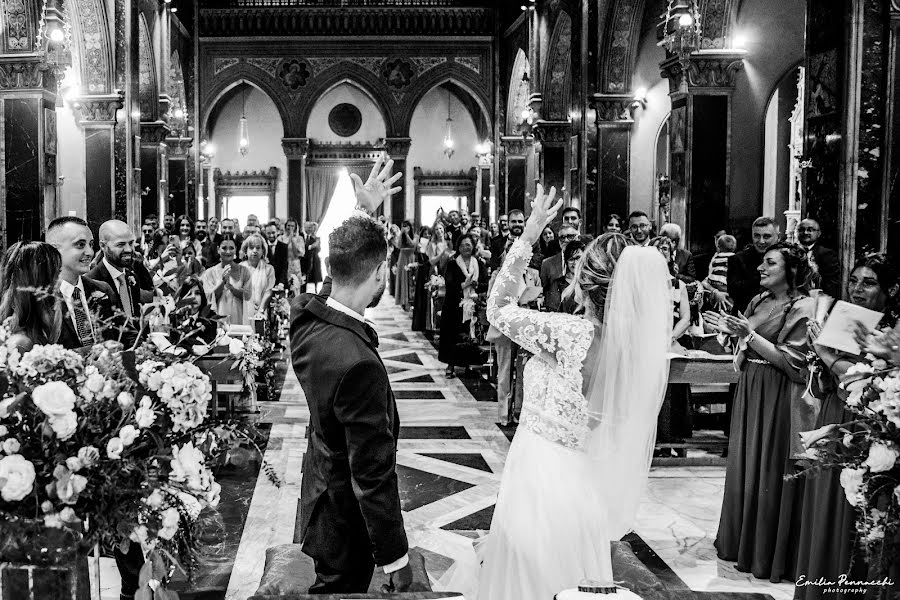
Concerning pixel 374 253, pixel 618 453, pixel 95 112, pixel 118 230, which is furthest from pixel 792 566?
pixel 95 112

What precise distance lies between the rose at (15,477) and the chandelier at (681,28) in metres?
8.62

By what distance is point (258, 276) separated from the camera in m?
9.56

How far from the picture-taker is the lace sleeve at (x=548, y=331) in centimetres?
312

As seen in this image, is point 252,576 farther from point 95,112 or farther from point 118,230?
point 95,112

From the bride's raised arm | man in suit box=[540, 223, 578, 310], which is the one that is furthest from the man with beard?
man in suit box=[540, 223, 578, 310]

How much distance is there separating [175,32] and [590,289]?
785 inches

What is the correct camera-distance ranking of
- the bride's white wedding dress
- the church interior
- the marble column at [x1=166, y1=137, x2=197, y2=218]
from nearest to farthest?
the bride's white wedding dress, the church interior, the marble column at [x1=166, y1=137, x2=197, y2=218]

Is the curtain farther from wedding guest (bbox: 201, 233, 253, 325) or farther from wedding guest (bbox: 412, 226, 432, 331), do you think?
wedding guest (bbox: 201, 233, 253, 325)

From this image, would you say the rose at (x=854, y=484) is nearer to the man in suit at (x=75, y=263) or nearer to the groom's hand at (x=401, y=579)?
the groom's hand at (x=401, y=579)

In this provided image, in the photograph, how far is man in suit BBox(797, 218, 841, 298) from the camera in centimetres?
661

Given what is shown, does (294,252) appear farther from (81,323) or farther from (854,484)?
(854,484)

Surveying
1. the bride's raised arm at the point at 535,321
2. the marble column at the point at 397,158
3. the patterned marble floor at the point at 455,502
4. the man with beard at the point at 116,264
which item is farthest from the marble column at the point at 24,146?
the marble column at the point at 397,158

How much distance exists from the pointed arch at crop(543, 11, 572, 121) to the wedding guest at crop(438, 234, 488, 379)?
781cm

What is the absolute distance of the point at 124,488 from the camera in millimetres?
1903
